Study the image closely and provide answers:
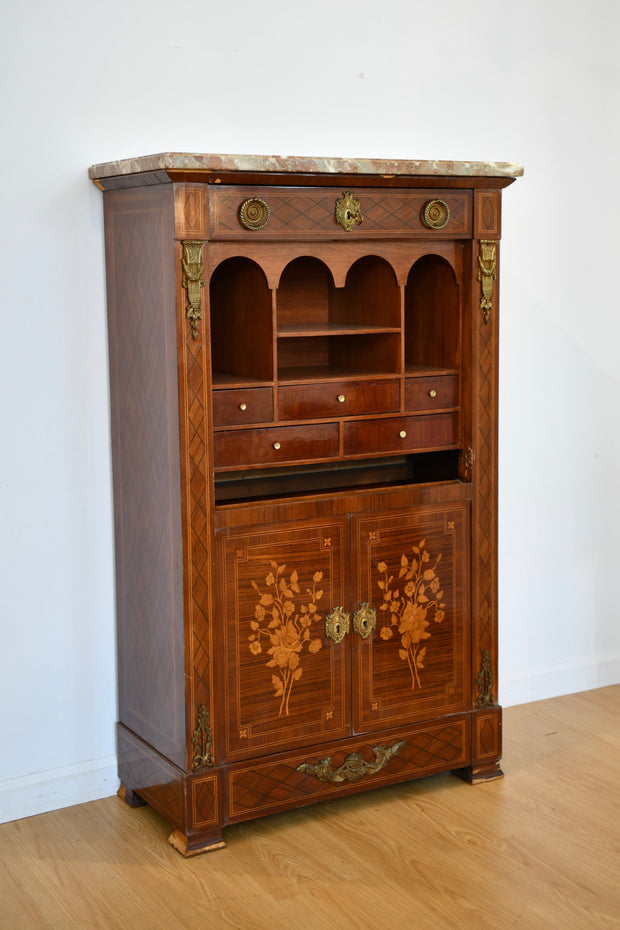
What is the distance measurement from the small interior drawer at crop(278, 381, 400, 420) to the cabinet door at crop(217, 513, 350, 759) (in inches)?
12.1

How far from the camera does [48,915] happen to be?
2.75 m

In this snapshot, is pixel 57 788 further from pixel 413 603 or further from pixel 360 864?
pixel 413 603

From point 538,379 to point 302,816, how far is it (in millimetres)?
1776

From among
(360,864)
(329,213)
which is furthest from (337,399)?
(360,864)

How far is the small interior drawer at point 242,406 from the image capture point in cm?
296

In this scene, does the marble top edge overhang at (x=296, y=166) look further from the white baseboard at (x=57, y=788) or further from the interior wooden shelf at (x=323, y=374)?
the white baseboard at (x=57, y=788)

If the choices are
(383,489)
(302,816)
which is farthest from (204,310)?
(302,816)

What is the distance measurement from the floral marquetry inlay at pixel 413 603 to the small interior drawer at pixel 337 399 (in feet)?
1.45

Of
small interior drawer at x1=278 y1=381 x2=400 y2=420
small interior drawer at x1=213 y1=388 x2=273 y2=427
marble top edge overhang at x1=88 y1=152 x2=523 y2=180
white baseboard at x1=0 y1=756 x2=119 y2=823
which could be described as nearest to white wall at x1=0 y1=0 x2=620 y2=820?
white baseboard at x1=0 y1=756 x2=119 y2=823

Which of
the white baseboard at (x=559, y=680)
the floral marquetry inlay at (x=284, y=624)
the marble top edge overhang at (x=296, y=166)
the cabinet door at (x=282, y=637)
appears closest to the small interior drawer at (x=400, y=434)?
the cabinet door at (x=282, y=637)

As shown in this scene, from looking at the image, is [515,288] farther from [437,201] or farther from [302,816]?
[302,816]

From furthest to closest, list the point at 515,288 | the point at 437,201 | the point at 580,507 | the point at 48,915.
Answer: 1. the point at 580,507
2. the point at 515,288
3. the point at 437,201
4. the point at 48,915

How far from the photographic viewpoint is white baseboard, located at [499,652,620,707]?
13.5 feet

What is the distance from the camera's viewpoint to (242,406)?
9.80 ft
